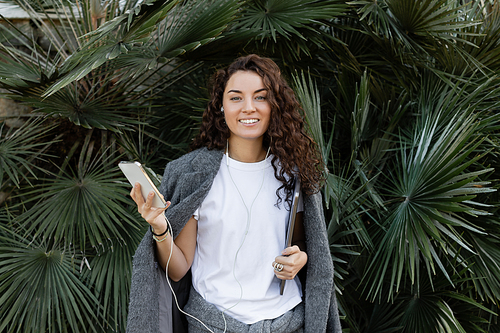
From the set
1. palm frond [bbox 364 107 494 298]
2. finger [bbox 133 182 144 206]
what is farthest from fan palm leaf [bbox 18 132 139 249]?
palm frond [bbox 364 107 494 298]

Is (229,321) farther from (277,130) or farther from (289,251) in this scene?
(277,130)

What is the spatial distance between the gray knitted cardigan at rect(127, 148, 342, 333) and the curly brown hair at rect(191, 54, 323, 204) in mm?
71

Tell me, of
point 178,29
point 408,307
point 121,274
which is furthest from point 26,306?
point 408,307

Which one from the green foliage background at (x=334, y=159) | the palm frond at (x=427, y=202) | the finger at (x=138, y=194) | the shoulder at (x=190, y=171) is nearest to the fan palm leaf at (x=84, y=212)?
the green foliage background at (x=334, y=159)

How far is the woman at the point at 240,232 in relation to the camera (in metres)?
1.29

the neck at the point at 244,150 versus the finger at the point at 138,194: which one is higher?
the neck at the point at 244,150

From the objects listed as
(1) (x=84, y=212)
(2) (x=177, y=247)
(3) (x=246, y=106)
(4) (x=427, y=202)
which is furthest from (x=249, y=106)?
(1) (x=84, y=212)

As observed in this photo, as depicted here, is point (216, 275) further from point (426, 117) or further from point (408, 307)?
point (426, 117)

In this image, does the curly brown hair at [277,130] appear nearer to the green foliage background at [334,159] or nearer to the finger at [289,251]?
the finger at [289,251]

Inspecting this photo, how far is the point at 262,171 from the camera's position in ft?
4.72

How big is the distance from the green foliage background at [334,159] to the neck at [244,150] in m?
0.58

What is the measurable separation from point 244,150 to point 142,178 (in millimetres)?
417

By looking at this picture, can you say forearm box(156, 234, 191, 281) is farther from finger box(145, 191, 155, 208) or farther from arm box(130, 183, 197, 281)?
finger box(145, 191, 155, 208)

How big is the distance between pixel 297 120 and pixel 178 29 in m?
1.17
